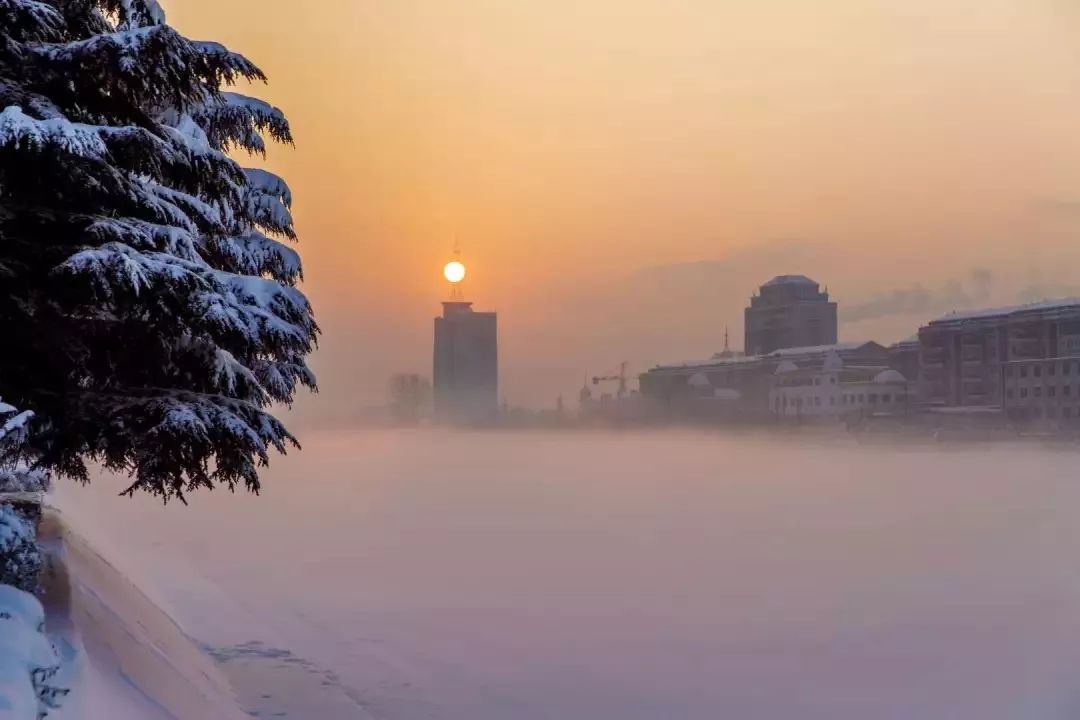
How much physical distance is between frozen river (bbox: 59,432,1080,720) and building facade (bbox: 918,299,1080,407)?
2074 centimetres

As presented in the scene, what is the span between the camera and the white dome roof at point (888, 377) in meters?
92.8

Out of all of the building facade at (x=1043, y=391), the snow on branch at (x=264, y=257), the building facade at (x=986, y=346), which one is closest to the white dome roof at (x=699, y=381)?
the building facade at (x=986, y=346)

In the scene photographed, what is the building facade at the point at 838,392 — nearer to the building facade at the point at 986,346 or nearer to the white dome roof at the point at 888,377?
the white dome roof at the point at 888,377

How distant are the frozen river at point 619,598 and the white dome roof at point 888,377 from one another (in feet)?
112

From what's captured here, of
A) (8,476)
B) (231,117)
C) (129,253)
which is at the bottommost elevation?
(8,476)

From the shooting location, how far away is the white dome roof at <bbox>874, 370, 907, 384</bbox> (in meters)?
92.8

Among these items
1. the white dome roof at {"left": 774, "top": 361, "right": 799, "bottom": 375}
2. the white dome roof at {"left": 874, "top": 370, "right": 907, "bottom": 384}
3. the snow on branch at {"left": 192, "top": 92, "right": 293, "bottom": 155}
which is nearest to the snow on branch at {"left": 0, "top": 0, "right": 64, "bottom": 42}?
the snow on branch at {"left": 192, "top": 92, "right": 293, "bottom": 155}

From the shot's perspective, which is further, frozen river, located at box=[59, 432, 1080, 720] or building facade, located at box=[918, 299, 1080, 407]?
building facade, located at box=[918, 299, 1080, 407]

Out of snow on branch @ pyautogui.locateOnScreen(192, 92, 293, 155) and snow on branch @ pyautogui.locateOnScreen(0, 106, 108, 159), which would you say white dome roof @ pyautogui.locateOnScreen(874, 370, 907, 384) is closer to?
→ snow on branch @ pyautogui.locateOnScreen(192, 92, 293, 155)

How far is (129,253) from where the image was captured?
261 inches

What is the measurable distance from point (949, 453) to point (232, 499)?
56.5 m

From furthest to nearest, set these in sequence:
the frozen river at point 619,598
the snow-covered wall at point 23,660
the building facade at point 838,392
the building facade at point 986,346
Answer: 1. the building facade at point 838,392
2. the building facade at point 986,346
3. the frozen river at point 619,598
4. the snow-covered wall at point 23,660

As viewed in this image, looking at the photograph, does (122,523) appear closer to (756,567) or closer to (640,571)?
(640,571)

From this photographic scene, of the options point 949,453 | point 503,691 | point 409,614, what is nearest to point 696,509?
point 409,614
